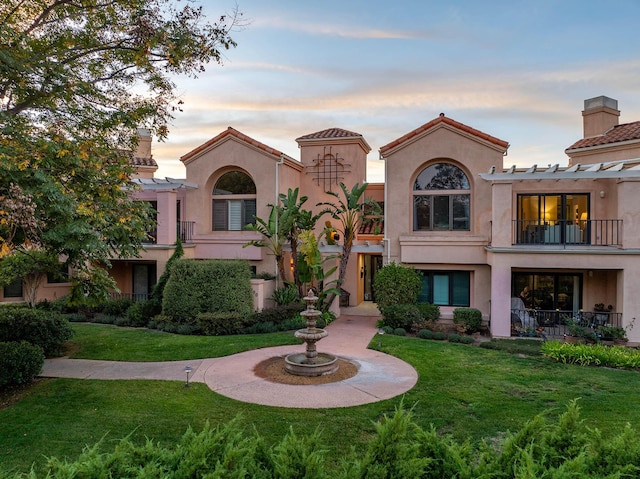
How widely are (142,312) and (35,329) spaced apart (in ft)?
14.7

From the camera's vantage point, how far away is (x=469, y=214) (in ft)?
58.2

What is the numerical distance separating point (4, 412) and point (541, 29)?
17.3 meters

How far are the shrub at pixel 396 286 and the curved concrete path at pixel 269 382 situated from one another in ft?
10.8

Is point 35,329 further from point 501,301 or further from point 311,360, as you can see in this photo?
point 501,301

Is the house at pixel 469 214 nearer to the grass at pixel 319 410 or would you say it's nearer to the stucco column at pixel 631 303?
the stucco column at pixel 631 303

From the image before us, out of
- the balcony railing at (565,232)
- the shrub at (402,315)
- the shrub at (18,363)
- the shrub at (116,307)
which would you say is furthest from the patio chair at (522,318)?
the shrub at (116,307)

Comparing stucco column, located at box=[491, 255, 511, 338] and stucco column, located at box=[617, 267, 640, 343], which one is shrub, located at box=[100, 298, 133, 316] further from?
stucco column, located at box=[617, 267, 640, 343]

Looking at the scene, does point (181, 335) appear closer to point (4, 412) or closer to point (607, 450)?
point (4, 412)

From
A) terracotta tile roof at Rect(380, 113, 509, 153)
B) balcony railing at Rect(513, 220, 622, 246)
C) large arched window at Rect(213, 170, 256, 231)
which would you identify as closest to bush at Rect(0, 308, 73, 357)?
large arched window at Rect(213, 170, 256, 231)

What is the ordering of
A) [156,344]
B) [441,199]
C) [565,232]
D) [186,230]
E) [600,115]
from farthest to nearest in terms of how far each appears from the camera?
[186,230] → [600,115] → [441,199] → [565,232] → [156,344]

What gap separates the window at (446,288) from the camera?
17922mm

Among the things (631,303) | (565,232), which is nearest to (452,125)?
(565,232)

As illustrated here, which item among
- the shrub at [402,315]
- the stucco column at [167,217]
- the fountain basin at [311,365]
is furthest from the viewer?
the stucco column at [167,217]

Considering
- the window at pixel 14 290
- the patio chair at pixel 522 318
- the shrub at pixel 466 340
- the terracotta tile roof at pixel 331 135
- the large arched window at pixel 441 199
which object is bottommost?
the shrub at pixel 466 340
